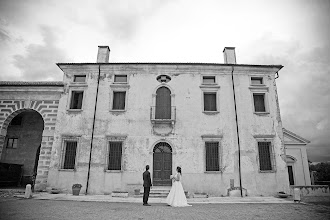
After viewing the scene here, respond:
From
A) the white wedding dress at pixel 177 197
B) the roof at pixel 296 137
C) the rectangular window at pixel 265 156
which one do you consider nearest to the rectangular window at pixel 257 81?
the rectangular window at pixel 265 156

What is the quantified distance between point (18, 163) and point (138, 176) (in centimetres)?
1158

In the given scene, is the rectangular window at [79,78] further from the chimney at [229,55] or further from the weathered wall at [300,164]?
the weathered wall at [300,164]

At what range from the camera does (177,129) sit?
50.8 feet

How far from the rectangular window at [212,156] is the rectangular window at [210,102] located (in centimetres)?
277

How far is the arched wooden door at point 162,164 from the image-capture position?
579 inches

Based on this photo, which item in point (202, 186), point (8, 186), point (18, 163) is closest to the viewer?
point (202, 186)

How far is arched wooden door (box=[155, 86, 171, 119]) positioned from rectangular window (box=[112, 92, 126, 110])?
2.73 metres

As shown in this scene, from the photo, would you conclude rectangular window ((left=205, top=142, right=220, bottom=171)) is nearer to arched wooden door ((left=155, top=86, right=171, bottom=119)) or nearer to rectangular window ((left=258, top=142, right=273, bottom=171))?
rectangular window ((left=258, top=142, right=273, bottom=171))

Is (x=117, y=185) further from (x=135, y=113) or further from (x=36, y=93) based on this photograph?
(x=36, y=93)

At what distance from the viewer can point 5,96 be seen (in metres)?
16.3

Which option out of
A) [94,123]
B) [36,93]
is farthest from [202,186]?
[36,93]

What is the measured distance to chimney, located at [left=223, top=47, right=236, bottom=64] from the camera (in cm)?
1767

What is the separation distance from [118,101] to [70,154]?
208 inches

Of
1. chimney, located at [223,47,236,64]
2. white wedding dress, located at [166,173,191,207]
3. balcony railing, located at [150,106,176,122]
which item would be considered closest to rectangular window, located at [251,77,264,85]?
chimney, located at [223,47,236,64]
